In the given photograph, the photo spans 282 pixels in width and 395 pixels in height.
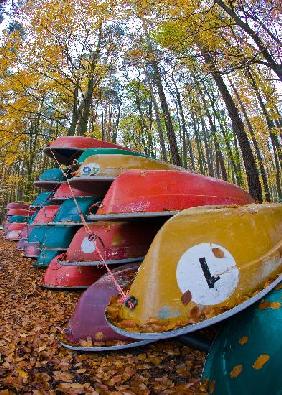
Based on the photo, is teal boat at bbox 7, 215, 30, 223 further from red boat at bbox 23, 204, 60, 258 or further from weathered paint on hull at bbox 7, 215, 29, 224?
red boat at bbox 23, 204, 60, 258

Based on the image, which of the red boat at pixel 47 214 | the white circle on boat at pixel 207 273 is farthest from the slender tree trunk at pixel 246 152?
the white circle on boat at pixel 207 273

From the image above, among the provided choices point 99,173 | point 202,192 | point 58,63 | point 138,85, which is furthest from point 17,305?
point 138,85

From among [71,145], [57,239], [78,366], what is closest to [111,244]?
[57,239]

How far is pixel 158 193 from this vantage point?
493cm

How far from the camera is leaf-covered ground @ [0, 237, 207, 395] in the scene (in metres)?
3.09

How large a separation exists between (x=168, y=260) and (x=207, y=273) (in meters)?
0.35

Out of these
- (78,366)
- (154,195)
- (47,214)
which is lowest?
(78,366)

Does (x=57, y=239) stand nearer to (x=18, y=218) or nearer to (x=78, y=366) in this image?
(x=78, y=366)

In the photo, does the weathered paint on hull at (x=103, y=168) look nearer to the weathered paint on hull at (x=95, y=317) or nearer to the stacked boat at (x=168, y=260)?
the stacked boat at (x=168, y=260)

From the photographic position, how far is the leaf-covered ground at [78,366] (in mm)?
3094

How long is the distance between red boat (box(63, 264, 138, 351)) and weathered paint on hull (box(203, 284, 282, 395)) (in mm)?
1028

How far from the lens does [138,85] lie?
70.7 ft

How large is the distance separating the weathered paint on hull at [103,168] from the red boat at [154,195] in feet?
2.39

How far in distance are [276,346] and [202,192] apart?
2.86m
